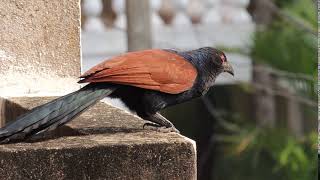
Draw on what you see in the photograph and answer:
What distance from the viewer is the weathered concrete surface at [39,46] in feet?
11.2

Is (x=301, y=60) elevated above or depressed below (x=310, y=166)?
above

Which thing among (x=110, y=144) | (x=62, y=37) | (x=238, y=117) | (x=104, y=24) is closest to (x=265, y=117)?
(x=238, y=117)

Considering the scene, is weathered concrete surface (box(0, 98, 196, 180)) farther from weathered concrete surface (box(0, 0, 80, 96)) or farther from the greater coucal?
weathered concrete surface (box(0, 0, 80, 96))

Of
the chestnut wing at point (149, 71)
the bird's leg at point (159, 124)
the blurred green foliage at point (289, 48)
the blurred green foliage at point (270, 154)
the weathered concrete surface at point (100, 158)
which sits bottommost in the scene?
the blurred green foliage at point (270, 154)

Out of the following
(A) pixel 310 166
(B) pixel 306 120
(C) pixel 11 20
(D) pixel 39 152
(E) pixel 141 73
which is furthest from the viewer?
(B) pixel 306 120

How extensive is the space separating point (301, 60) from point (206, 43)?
2.15 m

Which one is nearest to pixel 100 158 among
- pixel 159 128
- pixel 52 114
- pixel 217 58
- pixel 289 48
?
pixel 52 114

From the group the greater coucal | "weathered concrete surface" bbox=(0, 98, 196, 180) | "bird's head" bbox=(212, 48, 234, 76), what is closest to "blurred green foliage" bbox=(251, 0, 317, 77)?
"bird's head" bbox=(212, 48, 234, 76)

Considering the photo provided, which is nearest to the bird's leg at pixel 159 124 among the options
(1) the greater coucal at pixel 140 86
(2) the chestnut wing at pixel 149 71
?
(1) the greater coucal at pixel 140 86

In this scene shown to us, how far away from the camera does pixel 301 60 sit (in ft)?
23.7

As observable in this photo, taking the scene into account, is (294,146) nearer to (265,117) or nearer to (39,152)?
(265,117)

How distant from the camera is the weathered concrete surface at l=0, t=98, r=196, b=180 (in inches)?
91.0

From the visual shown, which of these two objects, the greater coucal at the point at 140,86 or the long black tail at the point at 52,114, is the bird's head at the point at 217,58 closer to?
the greater coucal at the point at 140,86

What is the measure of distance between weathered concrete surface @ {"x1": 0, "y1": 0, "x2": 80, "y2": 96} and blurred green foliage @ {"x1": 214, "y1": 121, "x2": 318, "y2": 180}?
378 cm
